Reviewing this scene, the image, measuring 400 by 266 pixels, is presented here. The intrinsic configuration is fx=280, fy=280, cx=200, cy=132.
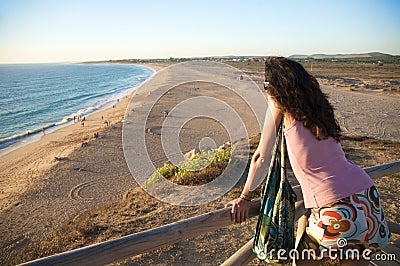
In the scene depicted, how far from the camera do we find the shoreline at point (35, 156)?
11047 millimetres

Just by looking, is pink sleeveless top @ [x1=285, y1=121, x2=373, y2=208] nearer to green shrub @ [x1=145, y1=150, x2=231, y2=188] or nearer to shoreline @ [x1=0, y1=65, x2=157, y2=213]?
green shrub @ [x1=145, y1=150, x2=231, y2=188]

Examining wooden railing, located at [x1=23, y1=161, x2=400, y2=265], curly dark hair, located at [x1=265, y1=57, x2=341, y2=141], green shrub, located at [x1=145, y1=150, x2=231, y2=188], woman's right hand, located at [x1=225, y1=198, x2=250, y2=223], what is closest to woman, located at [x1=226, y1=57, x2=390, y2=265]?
curly dark hair, located at [x1=265, y1=57, x2=341, y2=141]

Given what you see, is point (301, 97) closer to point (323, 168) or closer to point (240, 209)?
point (323, 168)

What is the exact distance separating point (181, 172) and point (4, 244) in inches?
177

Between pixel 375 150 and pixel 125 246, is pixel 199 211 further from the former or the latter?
pixel 375 150

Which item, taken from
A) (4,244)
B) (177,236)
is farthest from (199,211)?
(4,244)

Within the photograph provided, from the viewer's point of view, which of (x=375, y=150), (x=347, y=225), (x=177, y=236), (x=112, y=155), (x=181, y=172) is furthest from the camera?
(x=112, y=155)

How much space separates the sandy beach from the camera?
17.3ft

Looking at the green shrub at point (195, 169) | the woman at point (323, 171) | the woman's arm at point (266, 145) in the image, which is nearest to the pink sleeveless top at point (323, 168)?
the woman at point (323, 171)

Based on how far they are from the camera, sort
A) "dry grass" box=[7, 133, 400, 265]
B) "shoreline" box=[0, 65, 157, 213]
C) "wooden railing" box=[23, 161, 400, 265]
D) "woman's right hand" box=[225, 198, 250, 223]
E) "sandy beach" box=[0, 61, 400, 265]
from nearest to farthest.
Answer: "wooden railing" box=[23, 161, 400, 265]
"woman's right hand" box=[225, 198, 250, 223]
"dry grass" box=[7, 133, 400, 265]
"sandy beach" box=[0, 61, 400, 265]
"shoreline" box=[0, 65, 157, 213]

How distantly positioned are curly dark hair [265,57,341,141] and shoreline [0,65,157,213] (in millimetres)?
10310

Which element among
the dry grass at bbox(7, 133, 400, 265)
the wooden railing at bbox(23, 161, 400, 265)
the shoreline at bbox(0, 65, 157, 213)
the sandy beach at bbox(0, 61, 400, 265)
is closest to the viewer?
the wooden railing at bbox(23, 161, 400, 265)

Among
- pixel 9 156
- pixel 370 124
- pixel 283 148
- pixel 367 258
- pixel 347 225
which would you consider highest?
pixel 283 148

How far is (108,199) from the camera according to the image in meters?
8.98
